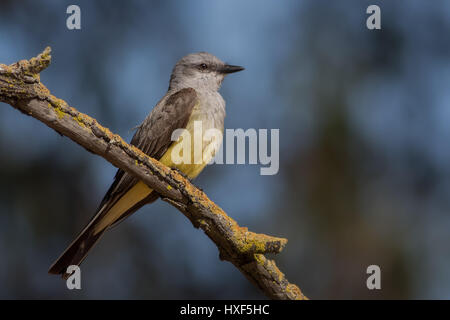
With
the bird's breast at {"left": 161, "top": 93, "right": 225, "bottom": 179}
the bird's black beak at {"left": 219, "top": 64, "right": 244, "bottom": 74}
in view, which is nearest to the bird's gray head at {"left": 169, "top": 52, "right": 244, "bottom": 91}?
the bird's black beak at {"left": 219, "top": 64, "right": 244, "bottom": 74}

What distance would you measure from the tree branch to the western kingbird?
2.49 ft

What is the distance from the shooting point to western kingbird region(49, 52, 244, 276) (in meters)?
4.76

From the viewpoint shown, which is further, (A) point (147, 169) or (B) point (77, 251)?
(B) point (77, 251)

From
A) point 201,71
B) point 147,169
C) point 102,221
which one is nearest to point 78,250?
point 102,221

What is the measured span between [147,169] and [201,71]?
8.45 ft

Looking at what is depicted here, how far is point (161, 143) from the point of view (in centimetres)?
510

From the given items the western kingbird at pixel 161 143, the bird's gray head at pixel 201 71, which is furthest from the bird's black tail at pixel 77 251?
the bird's gray head at pixel 201 71

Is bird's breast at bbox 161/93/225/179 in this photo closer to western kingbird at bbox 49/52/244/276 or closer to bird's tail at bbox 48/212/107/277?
western kingbird at bbox 49/52/244/276

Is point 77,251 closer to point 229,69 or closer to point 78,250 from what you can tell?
point 78,250

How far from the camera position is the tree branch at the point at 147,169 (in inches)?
127

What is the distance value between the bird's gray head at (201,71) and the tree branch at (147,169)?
224 cm

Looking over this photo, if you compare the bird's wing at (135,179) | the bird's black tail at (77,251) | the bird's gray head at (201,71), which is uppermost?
the bird's gray head at (201,71)

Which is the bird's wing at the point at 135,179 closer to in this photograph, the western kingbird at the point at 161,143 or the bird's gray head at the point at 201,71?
the western kingbird at the point at 161,143

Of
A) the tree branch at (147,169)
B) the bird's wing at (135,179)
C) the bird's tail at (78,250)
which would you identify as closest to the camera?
the tree branch at (147,169)
